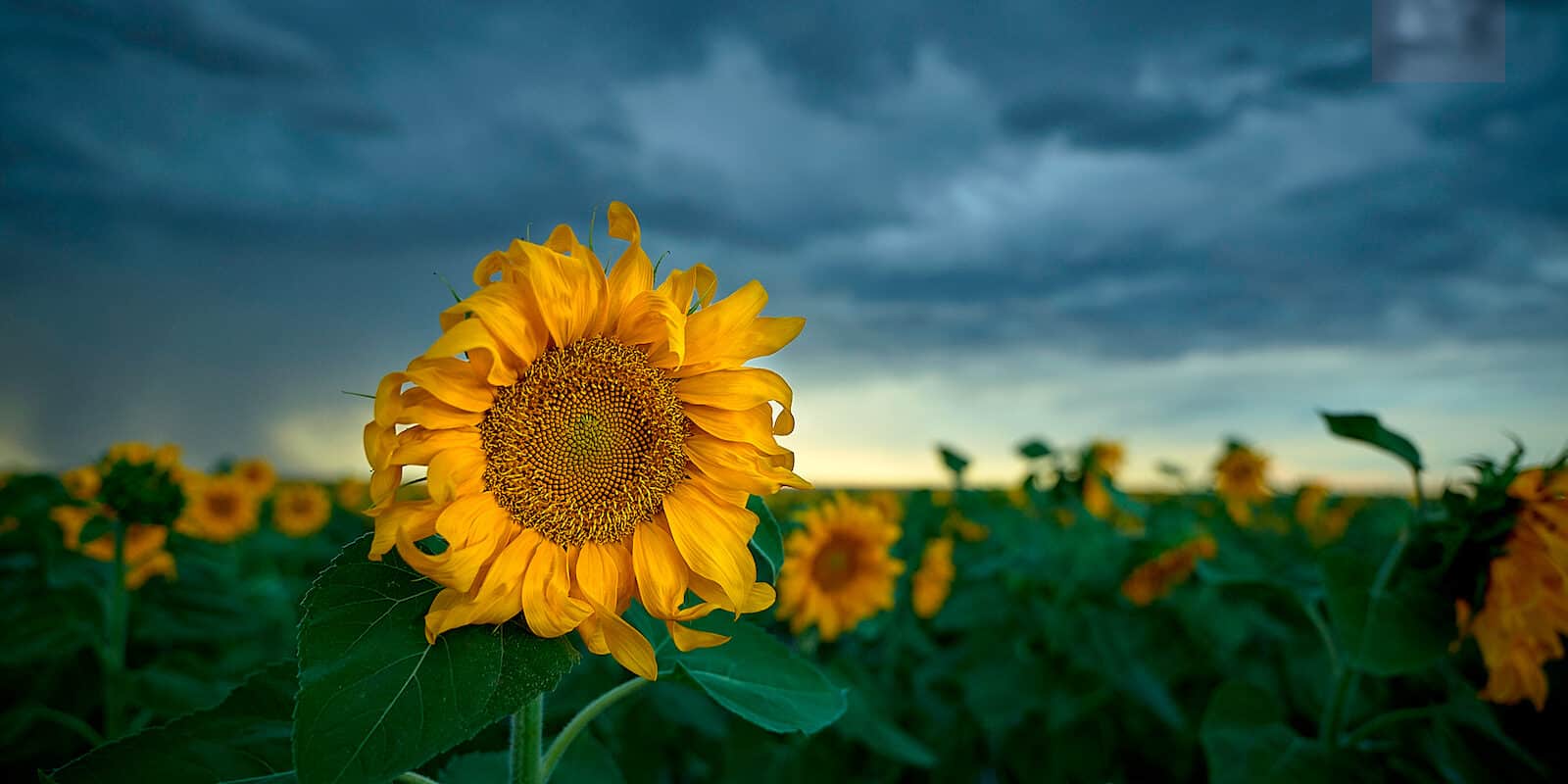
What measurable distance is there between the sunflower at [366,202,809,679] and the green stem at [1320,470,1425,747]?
6.65 ft

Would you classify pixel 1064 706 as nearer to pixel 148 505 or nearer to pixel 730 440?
pixel 730 440

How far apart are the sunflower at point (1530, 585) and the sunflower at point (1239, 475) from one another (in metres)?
6.35

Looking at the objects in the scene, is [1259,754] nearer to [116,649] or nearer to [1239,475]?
[116,649]

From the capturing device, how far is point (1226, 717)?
8.86 ft

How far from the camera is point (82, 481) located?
4.20 meters

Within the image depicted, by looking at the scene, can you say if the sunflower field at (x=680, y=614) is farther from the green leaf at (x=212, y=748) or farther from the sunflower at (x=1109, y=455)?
the sunflower at (x=1109, y=455)

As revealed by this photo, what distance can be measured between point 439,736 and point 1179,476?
7.11 metres

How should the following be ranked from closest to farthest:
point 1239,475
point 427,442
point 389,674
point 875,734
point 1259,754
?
point 389,674 < point 427,442 < point 1259,754 < point 875,734 < point 1239,475

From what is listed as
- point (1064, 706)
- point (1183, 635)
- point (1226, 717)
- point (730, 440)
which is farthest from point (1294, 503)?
point (730, 440)

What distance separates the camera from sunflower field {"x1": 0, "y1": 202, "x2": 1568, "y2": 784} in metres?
1.28

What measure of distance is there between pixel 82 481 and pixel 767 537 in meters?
4.22

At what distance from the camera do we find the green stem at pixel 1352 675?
8.25 feet

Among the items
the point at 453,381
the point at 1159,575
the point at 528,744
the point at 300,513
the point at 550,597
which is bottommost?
the point at 300,513

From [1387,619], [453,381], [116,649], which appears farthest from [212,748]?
[1387,619]
